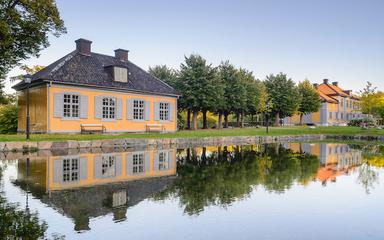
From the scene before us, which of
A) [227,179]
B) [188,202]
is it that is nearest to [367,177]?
[227,179]

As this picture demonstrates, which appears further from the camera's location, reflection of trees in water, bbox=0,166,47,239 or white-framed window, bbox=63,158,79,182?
white-framed window, bbox=63,158,79,182

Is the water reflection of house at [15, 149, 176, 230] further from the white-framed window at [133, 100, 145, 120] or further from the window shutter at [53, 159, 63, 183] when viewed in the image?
the white-framed window at [133, 100, 145, 120]

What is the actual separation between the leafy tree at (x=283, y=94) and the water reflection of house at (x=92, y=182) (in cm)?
3942

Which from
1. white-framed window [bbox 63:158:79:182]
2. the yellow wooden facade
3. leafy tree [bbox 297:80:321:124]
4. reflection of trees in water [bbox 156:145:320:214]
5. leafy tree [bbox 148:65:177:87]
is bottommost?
reflection of trees in water [bbox 156:145:320:214]

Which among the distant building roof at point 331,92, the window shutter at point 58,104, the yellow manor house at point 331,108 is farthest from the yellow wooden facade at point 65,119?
the distant building roof at point 331,92

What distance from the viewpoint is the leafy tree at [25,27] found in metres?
21.1

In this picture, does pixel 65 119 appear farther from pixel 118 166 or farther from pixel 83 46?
pixel 118 166

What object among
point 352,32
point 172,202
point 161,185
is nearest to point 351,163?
point 161,185

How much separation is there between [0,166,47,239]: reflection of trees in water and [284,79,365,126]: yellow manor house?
212 ft

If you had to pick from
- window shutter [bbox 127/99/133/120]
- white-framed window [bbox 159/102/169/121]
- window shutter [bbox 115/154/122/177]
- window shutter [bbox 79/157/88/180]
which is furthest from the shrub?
window shutter [bbox 115/154/122/177]

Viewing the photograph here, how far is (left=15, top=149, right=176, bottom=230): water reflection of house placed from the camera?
6.88m

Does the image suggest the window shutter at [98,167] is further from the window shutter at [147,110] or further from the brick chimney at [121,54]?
the brick chimney at [121,54]

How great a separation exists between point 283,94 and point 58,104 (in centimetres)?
3544

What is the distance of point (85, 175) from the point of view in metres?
10.9
